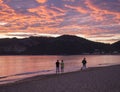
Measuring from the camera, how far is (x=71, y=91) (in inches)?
654

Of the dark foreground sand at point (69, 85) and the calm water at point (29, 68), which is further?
the calm water at point (29, 68)

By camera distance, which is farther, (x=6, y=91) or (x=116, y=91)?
(x=6, y=91)

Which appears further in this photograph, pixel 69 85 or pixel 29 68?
pixel 29 68

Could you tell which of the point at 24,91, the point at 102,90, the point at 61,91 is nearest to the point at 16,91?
the point at 24,91

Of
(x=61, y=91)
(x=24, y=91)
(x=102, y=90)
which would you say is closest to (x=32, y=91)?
(x=24, y=91)

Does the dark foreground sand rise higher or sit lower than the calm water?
higher

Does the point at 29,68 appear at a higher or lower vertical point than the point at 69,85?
lower

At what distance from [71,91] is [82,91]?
0.68 meters

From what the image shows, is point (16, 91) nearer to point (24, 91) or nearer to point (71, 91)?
point (24, 91)

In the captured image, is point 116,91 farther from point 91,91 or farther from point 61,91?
point 61,91

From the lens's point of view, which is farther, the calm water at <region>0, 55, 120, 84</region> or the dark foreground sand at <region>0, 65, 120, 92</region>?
the calm water at <region>0, 55, 120, 84</region>

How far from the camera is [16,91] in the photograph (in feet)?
57.4

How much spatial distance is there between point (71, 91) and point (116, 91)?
272 cm

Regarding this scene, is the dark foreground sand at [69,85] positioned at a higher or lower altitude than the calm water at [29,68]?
higher
